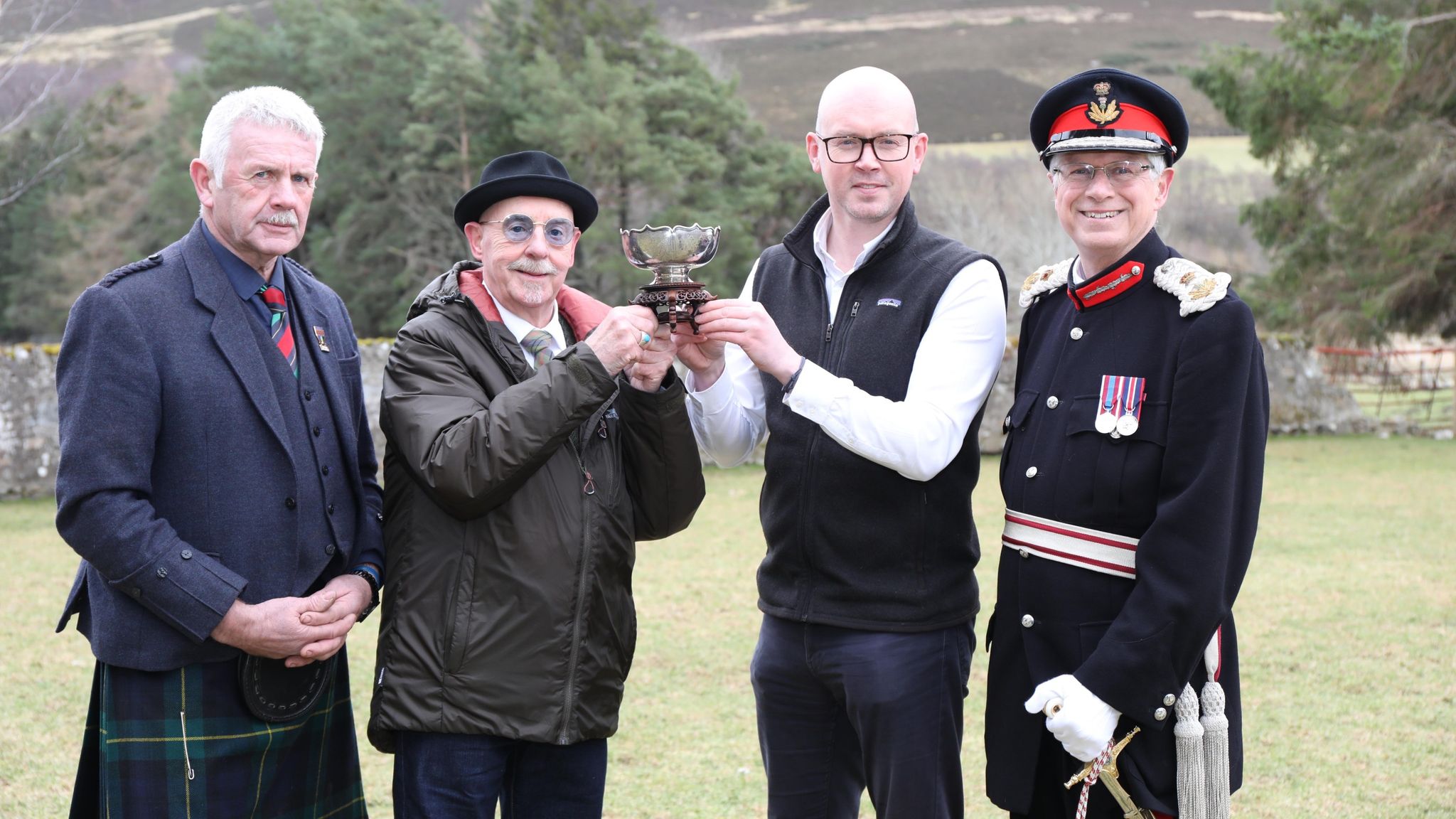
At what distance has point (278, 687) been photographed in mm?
2891

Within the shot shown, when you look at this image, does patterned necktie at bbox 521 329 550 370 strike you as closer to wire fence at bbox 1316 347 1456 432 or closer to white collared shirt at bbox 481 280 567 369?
white collared shirt at bbox 481 280 567 369

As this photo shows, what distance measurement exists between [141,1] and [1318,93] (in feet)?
266

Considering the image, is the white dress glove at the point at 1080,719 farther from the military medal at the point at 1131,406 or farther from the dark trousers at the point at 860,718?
the military medal at the point at 1131,406

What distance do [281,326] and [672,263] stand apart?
3.23ft

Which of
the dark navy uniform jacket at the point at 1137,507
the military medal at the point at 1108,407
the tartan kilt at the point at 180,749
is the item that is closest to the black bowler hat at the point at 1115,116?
the dark navy uniform jacket at the point at 1137,507

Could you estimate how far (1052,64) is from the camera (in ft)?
214

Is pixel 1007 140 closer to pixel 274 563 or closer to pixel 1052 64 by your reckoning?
pixel 1052 64

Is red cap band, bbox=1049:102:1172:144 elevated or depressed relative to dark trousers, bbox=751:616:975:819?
elevated

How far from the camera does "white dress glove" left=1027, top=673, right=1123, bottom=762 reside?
2498 millimetres

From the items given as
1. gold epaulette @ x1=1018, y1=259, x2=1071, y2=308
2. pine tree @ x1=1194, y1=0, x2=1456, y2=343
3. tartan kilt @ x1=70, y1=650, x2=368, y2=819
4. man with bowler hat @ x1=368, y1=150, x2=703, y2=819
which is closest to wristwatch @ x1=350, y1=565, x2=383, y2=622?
man with bowler hat @ x1=368, y1=150, x2=703, y2=819

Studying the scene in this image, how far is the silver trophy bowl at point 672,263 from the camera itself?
2.85 meters

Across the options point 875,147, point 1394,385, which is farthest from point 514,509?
point 1394,385

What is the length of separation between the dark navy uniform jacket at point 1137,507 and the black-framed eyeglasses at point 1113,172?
0.16 metres

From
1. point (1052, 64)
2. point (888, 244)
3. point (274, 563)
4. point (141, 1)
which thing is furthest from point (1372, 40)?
point (141, 1)
